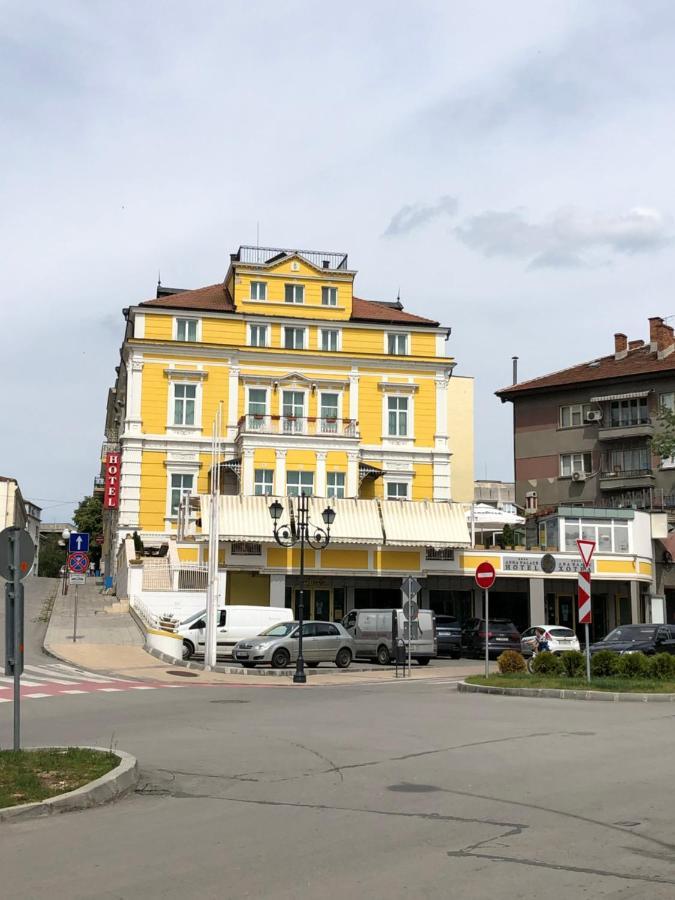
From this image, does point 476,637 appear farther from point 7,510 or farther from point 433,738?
point 7,510

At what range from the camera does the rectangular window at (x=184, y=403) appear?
5328 cm

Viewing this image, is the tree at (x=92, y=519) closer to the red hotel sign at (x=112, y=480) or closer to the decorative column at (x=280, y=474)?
the red hotel sign at (x=112, y=480)

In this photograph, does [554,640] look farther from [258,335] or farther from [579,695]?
[258,335]

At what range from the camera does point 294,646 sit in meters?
32.2

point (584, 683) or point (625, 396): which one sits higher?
point (625, 396)

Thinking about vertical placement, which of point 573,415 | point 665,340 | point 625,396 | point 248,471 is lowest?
point 248,471

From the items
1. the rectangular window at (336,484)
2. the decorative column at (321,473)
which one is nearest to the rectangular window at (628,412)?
the rectangular window at (336,484)

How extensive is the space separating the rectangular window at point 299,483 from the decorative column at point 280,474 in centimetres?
30

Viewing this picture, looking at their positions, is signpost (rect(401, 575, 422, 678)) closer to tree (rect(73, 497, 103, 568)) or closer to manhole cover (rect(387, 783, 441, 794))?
manhole cover (rect(387, 783, 441, 794))

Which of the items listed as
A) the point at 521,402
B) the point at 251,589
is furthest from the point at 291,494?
the point at 521,402

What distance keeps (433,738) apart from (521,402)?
179ft

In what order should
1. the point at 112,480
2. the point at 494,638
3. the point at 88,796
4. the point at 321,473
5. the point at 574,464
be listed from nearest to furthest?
1. the point at 88,796
2. the point at 494,638
3. the point at 321,473
4. the point at 112,480
5. the point at 574,464

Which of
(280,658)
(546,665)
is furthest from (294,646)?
(546,665)

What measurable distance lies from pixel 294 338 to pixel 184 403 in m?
6.91
